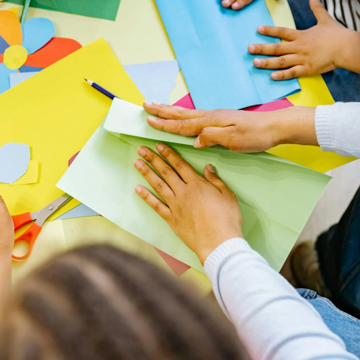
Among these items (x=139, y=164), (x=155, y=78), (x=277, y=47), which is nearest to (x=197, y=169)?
(x=139, y=164)

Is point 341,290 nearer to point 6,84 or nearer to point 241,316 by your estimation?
point 241,316

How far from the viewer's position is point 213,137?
578 mm

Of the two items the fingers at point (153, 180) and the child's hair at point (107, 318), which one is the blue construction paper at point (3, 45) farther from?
the child's hair at point (107, 318)

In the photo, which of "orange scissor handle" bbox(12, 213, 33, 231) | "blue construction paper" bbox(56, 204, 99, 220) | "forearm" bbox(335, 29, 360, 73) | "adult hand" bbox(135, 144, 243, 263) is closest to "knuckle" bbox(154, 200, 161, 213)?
"adult hand" bbox(135, 144, 243, 263)

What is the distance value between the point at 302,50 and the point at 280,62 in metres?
0.06

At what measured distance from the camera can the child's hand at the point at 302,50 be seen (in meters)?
0.68

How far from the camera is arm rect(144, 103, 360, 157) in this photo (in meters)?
0.58

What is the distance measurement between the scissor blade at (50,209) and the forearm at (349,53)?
1.99 ft

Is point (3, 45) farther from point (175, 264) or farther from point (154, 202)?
point (175, 264)

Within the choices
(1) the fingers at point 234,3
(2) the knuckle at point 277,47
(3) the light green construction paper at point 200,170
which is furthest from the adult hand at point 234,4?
(3) the light green construction paper at point 200,170

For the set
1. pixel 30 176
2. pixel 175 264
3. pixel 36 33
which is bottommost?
pixel 175 264

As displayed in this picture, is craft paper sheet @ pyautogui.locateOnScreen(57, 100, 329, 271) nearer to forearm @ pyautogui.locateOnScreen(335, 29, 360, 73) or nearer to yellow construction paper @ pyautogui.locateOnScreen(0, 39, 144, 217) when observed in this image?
yellow construction paper @ pyautogui.locateOnScreen(0, 39, 144, 217)

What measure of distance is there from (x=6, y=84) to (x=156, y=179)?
0.35 m

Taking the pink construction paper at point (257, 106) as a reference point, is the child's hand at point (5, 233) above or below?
below
